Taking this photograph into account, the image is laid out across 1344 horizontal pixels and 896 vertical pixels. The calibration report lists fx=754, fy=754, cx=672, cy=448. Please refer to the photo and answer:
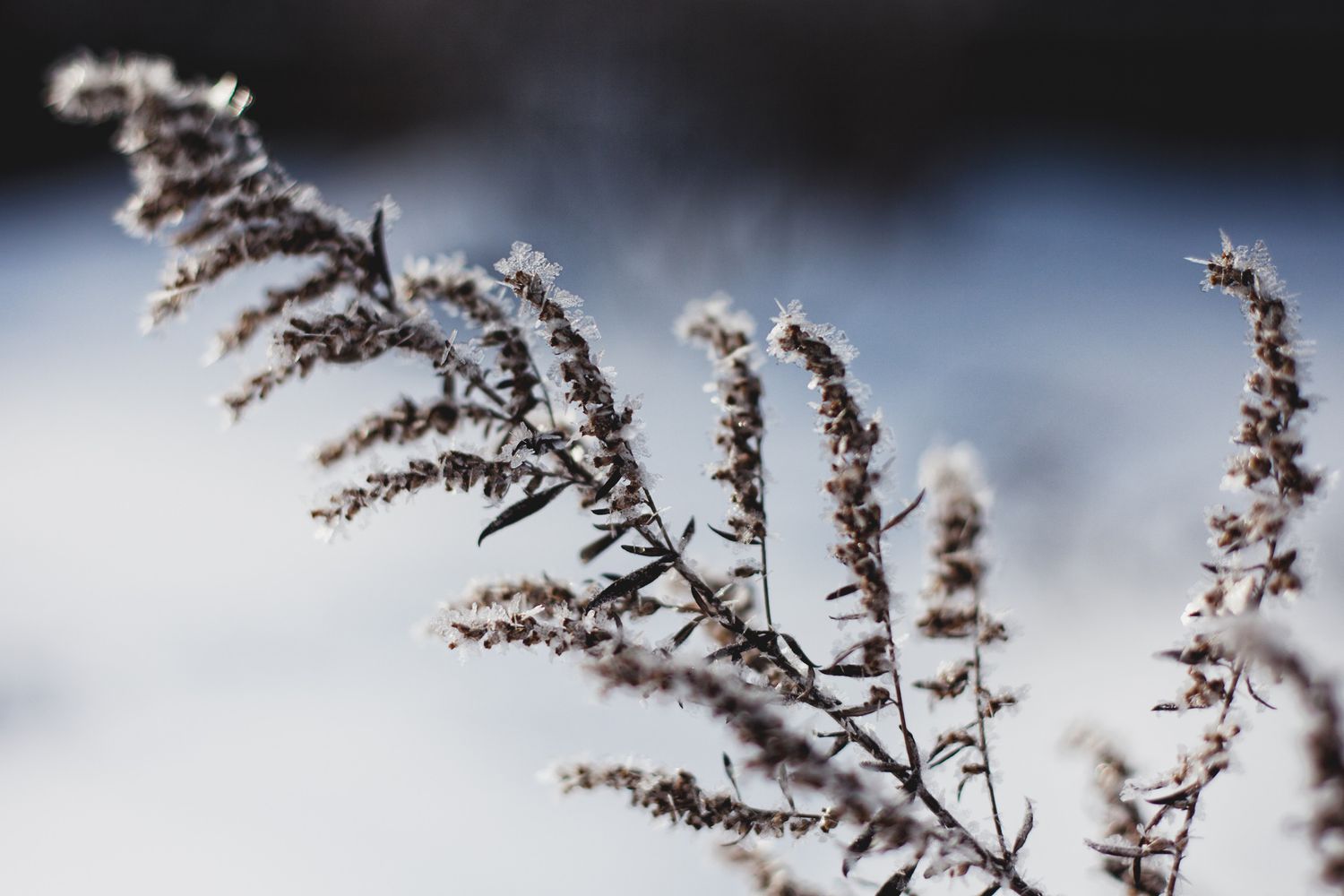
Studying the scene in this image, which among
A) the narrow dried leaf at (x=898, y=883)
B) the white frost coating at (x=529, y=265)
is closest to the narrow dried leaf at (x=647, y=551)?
the white frost coating at (x=529, y=265)

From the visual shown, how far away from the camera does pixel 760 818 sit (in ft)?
3.39

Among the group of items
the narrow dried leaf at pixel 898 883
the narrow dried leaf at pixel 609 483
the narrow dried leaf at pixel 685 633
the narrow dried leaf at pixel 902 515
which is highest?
the narrow dried leaf at pixel 902 515

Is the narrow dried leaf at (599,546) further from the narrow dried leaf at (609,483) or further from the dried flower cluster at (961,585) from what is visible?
the dried flower cluster at (961,585)

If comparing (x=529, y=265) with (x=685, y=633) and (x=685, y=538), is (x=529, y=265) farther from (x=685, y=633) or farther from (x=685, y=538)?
(x=685, y=633)

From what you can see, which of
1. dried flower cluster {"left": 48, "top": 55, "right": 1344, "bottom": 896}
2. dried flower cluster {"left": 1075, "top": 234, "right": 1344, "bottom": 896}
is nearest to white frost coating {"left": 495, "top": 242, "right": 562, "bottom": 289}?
dried flower cluster {"left": 48, "top": 55, "right": 1344, "bottom": 896}

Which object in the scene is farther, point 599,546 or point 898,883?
point 599,546

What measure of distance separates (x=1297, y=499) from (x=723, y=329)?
701 millimetres

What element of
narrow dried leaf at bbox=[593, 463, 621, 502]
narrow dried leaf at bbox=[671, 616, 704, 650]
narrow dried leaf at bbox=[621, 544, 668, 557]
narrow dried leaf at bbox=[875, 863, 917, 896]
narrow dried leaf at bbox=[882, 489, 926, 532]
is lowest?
narrow dried leaf at bbox=[875, 863, 917, 896]

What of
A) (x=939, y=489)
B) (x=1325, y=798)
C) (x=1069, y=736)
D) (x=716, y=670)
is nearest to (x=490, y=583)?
(x=716, y=670)

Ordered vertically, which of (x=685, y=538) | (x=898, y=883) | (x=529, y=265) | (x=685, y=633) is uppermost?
(x=529, y=265)

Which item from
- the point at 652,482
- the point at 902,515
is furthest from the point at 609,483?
the point at 902,515

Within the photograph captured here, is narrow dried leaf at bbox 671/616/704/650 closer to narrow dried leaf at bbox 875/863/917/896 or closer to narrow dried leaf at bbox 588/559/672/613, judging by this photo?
narrow dried leaf at bbox 588/559/672/613

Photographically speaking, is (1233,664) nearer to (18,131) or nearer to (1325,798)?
(1325,798)

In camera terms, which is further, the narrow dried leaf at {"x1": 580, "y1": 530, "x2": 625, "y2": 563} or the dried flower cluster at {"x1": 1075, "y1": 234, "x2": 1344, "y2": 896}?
the narrow dried leaf at {"x1": 580, "y1": 530, "x2": 625, "y2": 563}
